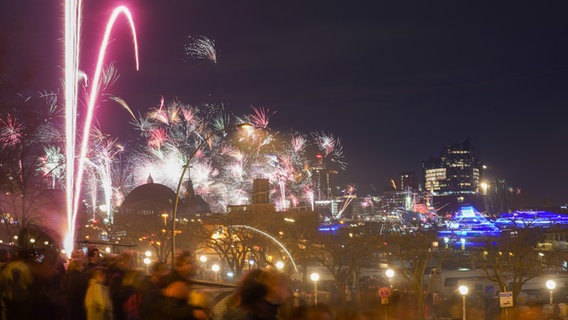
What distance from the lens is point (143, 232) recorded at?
65625 millimetres

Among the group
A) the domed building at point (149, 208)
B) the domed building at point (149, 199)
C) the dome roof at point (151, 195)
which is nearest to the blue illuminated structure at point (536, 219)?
the domed building at point (149, 208)

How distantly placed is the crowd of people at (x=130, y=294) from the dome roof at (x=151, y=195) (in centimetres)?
9076

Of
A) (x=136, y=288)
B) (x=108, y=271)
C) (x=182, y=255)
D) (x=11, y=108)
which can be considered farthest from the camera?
(x=11, y=108)

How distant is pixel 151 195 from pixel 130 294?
3808 inches

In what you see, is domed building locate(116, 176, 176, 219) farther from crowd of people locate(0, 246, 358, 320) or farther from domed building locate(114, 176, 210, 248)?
crowd of people locate(0, 246, 358, 320)

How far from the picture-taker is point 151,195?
341 ft

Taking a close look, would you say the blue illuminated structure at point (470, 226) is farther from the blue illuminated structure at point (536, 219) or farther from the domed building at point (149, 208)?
the domed building at point (149, 208)

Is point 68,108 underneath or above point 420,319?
above

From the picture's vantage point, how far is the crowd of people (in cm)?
610

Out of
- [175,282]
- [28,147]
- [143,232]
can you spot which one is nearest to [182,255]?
[175,282]

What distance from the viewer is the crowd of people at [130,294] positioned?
6098mm

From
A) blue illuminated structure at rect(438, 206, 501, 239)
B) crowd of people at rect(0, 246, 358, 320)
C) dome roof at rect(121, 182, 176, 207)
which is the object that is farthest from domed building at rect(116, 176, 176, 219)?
crowd of people at rect(0, 246, 358, 320)

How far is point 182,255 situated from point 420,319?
2706cm

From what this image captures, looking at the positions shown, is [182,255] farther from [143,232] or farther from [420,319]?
[143,232]
